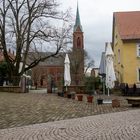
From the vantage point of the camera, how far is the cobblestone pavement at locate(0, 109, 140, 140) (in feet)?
33.3

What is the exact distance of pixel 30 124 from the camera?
1320 centimetres

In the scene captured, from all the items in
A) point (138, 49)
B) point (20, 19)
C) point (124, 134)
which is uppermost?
point (20, 19)

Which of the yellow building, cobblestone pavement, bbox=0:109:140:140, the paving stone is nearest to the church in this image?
the yellow building

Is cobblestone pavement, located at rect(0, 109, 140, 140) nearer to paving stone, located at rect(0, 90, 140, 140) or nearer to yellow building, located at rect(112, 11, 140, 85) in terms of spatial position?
paving stone, located at rect(0, 90, 140, 140)

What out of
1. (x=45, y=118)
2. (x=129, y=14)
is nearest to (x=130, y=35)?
(x=129, y=14)

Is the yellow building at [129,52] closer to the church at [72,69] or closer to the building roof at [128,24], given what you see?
the building roof at [128,24]

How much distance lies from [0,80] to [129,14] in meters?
19.3

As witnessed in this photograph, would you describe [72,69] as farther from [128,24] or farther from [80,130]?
[80,130]

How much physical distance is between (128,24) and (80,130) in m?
31.4

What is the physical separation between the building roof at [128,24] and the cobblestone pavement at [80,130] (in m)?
26.1

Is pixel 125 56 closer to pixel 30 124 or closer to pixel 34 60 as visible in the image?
pixel 34 60

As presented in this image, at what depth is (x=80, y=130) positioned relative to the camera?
452 inches

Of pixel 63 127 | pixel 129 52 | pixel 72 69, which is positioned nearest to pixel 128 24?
pixel 129 52

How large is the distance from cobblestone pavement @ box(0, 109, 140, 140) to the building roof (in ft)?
85.7
